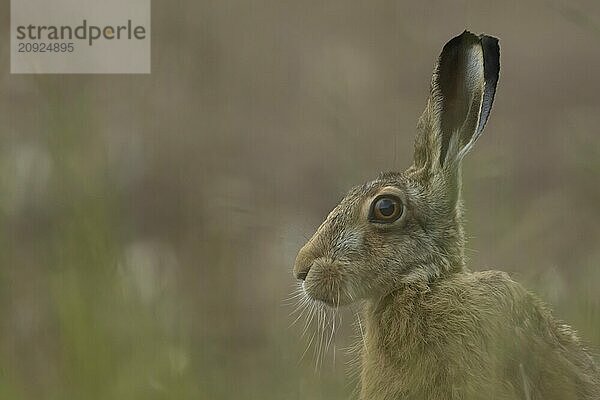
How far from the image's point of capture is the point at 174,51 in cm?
916

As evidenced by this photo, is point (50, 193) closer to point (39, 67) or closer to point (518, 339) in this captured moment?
point (39, 67)

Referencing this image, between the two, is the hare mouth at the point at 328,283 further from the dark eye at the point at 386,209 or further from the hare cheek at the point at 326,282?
the dark eye at the point at 386,209

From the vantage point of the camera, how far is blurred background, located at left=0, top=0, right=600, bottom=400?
500 centimetres

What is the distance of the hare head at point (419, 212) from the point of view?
14.9 ft

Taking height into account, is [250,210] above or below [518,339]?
above

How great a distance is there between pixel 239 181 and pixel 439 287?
2.74 meters

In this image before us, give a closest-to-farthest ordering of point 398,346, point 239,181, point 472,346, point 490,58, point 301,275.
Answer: point 472,346, point 398,346, point 301,275, point 490,58, point 239,181

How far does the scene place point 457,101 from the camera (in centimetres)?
476

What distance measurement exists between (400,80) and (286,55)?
3.28 feet

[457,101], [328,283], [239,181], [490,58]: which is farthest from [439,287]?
[239,181]

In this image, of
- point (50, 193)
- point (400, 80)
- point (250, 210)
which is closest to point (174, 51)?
point (400, 80)

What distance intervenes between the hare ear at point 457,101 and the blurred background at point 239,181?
19 centimetres

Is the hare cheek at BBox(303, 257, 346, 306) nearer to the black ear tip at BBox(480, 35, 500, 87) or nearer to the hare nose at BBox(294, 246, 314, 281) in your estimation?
the hare nose at BBox(294, 246, 314, 281)

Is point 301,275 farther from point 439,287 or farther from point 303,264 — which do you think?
point 439,287
